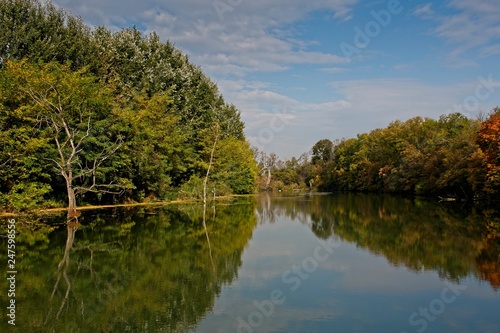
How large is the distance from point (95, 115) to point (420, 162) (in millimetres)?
38535

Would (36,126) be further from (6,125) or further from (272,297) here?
(272,297)

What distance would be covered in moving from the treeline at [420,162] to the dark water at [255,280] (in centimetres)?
1833

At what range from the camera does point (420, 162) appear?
167 feet

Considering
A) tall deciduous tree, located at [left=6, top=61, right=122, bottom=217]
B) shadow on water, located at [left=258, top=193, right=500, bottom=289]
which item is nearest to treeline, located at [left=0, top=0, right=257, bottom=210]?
tall deciduous tree, located at [left=6, top=61, right=122, bottom=217]

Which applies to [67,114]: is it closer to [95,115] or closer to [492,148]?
[95,115]

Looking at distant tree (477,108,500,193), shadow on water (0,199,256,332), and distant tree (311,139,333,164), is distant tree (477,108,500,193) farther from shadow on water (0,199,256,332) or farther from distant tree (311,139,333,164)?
distant tree (311,139,333,164)

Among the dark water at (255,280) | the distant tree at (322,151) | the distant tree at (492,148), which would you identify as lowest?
the dark water at (255,280)

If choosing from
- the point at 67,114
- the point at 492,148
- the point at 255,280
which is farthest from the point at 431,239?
the point at 67,114

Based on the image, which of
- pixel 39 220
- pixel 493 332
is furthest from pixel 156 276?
pixel 39 220

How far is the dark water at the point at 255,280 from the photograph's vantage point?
7.80 m

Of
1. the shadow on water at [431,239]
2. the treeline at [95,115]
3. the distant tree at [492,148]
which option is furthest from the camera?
the distant tree at [492,148]

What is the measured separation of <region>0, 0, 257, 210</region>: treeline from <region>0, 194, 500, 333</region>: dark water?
7.27 meters

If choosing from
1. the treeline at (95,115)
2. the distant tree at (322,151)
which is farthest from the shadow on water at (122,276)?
the distant tree at (322,151)

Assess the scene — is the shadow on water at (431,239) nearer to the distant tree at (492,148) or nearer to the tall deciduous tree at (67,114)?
the distant tree at (492,148)
